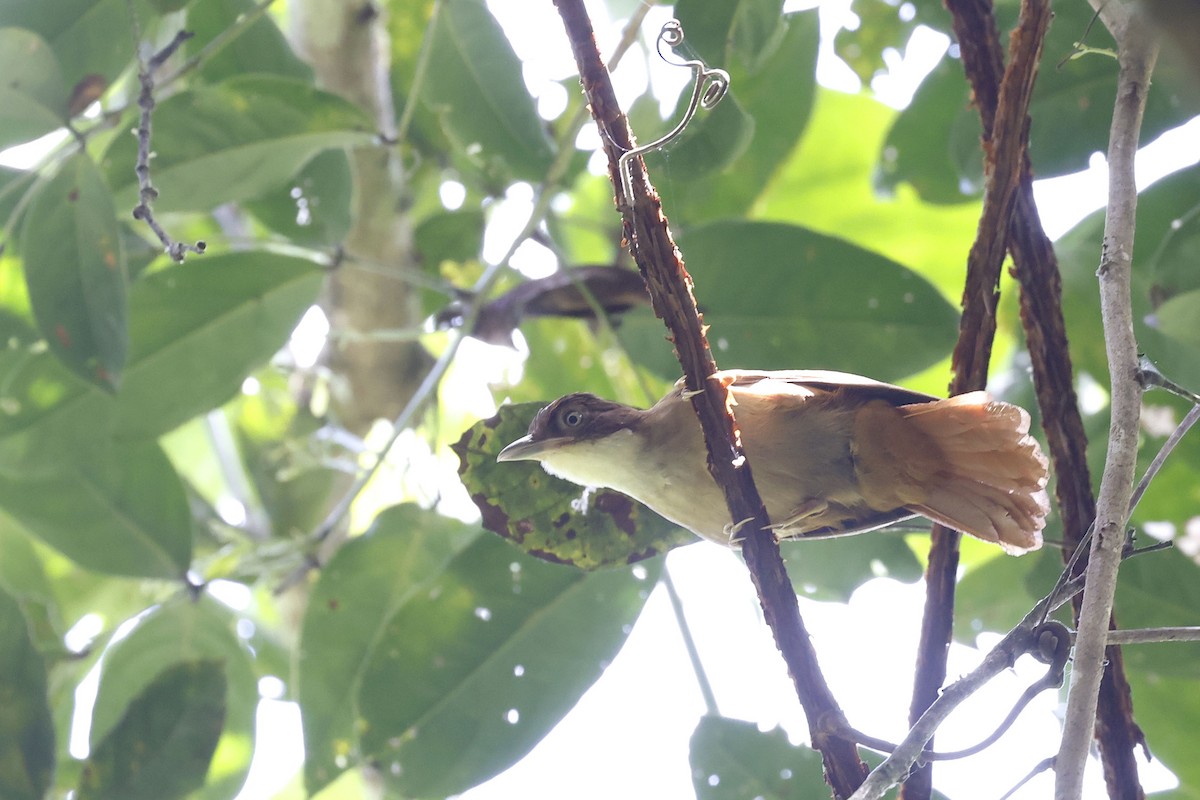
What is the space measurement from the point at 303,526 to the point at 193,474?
870mm

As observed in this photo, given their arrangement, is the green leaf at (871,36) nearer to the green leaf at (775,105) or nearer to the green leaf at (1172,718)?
the green leaf at (775,105)

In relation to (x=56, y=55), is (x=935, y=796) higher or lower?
lower

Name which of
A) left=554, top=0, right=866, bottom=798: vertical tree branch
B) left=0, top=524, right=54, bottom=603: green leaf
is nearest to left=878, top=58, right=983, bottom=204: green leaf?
left=554, top=0, right=866, bottom=798: vertical tree branch

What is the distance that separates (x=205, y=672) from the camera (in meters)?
2.28

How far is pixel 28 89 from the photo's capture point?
215 centimetres

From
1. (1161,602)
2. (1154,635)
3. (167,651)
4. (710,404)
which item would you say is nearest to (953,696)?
(1154,635)

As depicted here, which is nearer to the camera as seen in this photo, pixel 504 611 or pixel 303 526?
pixel 504 611

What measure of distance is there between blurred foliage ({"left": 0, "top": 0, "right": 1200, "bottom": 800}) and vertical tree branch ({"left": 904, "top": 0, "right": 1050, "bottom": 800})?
13.8 inches

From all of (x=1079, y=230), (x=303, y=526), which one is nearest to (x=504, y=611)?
(x=1079, y=230)

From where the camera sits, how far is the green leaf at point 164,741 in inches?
86.2

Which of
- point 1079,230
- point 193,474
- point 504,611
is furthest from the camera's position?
point 193,474

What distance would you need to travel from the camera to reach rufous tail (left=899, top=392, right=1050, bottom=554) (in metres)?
1.68

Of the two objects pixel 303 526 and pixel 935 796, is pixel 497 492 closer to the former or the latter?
pixel 935 796

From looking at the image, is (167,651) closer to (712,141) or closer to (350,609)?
(350,609)
